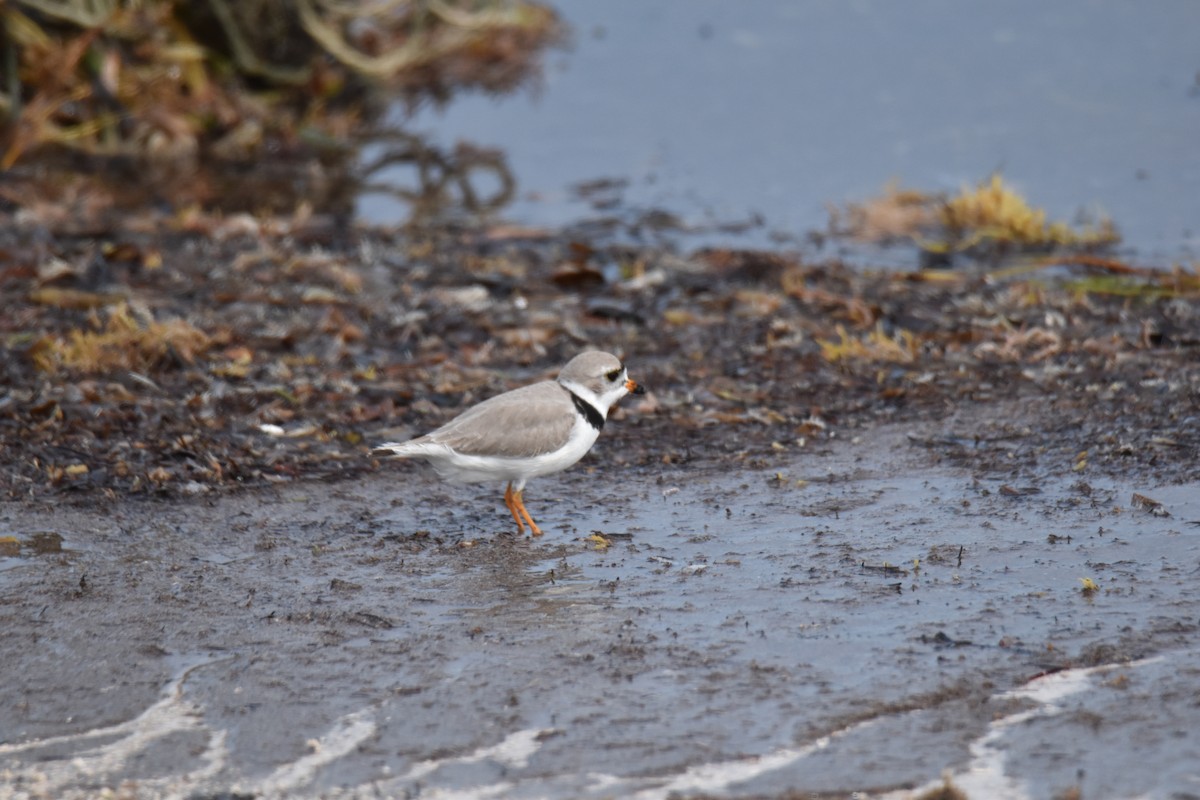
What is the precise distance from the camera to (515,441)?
6.27 metres

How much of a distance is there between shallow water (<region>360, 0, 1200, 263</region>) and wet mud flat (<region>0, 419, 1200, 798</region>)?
6139 mm

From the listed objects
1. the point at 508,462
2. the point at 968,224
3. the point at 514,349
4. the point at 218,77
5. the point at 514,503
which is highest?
the point at 218,77

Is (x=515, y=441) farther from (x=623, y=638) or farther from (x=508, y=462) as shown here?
(x=623, y=638)

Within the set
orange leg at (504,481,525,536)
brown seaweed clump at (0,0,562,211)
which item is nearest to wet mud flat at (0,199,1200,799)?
orange leg at (504,481,525,536)

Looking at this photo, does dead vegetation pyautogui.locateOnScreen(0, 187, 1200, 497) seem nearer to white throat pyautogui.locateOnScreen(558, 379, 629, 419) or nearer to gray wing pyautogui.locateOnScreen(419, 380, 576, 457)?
white throat pyautogui.locateOnScreen(558, 379, 629, 419)

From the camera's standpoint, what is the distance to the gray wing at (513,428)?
627 cm

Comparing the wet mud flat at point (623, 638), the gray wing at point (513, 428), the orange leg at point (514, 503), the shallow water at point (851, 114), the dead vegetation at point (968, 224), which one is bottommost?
the wet mud flat at point (623, 638)

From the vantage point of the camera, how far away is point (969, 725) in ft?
13.8

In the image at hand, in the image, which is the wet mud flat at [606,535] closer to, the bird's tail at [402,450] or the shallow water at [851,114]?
the bird's tail at [402,450]

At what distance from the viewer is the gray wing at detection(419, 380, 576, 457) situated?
20.6 ft

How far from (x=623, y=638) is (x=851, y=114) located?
11.2 metres

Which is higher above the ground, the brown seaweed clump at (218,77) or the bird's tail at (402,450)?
the brown seaweed clump at (218,77)

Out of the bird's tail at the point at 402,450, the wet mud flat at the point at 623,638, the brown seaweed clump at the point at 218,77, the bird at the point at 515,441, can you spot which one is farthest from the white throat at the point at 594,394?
the brown seaweed clump at the point at 218,77

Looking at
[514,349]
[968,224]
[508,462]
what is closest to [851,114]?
[968,224]
